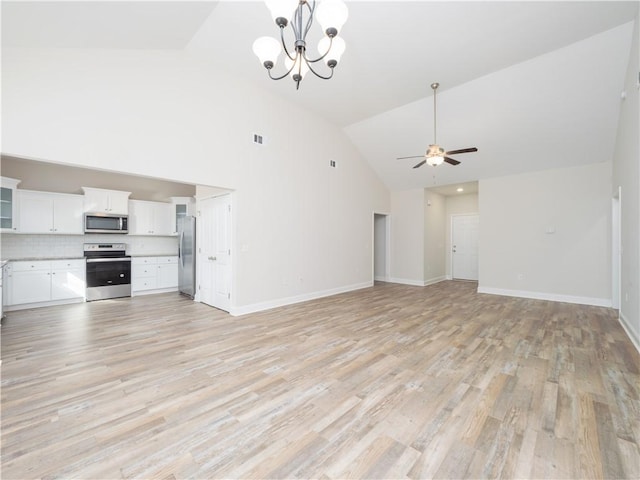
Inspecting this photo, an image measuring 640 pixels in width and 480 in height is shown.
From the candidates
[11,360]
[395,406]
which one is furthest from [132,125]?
[395,406]

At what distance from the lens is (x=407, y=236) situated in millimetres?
8195

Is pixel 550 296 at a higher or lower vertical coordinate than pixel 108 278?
lower

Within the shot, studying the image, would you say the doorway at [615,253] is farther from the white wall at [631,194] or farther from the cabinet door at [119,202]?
the cabinet door at [119,202]

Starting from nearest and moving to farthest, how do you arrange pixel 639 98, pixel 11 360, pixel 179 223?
pixel 11 360
pixel 639 98
pixel 179 223

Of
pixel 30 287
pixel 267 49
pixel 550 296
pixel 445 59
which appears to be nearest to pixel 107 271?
pixel 30 287

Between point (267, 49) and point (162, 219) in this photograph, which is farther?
point (162, 219)

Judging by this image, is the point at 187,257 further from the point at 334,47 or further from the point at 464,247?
the point at 464,247

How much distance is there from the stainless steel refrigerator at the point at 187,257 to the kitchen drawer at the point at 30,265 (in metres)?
2.19

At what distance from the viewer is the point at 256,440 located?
5.69 feet

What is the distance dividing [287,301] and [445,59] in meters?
4.73

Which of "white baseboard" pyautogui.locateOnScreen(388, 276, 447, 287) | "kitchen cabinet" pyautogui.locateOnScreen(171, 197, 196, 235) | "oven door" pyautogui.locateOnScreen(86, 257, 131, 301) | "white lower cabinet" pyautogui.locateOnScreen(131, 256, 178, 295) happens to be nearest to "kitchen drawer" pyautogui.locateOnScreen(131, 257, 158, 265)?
"white lower cabinet" pyautogui.locateOnScreen(131, 256, 178, 295)

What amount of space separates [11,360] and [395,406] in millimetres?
3799

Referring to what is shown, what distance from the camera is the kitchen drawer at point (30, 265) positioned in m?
4.73

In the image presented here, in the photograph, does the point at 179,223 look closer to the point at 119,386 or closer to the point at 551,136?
the point at 119,386
